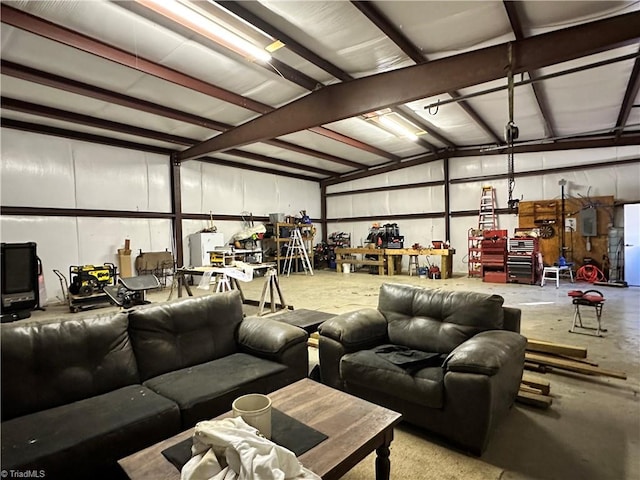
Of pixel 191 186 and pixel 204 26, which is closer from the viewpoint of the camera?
pixel 204 26

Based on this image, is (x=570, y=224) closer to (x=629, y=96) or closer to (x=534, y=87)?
(x=629, y=96)

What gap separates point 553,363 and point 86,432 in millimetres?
3460

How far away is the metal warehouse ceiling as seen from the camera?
346 cm

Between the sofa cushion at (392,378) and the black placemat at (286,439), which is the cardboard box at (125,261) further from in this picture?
the black placemat at (286,439)

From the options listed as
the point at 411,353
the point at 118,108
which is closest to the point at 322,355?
the point at 411,353

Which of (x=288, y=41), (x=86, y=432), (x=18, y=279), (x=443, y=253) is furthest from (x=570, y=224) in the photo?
(x=18, y=279)

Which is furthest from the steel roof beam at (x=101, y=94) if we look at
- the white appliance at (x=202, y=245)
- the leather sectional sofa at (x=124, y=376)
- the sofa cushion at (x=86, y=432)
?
the sofa cushion at (x=86, y=432)

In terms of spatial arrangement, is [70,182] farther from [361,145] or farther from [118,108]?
[361,145]

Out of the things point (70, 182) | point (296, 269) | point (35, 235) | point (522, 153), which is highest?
point (522, 153)

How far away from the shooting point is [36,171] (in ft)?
20.2

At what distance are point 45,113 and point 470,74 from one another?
6531 millimetres

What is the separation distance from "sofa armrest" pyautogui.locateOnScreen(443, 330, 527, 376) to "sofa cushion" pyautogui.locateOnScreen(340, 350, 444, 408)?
13 cm

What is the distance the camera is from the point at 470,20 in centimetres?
366

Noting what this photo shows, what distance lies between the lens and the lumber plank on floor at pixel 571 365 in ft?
9.20
